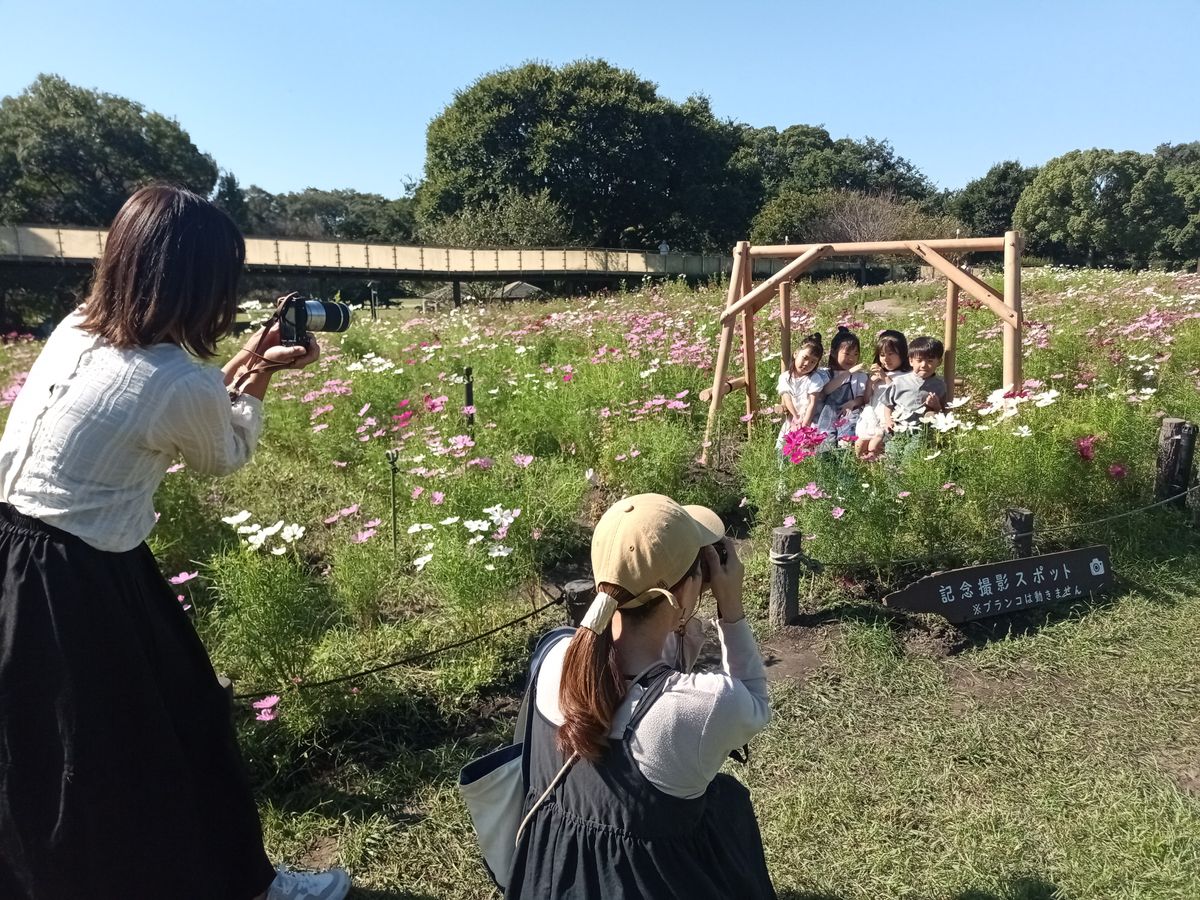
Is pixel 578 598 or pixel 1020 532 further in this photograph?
pixel 1020 532

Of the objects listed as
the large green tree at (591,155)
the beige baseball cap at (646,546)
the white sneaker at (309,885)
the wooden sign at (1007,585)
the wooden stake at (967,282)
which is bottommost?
the white sneaker at (309,885)

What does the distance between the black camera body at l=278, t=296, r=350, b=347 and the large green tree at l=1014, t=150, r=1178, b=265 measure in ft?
133

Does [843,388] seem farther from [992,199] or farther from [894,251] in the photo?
[992,199]

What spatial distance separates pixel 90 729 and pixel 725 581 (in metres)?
1.17

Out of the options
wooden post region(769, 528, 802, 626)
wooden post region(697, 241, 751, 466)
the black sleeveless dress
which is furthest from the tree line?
the black sleeveless dress

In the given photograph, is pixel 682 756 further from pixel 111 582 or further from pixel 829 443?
pixel 829 443

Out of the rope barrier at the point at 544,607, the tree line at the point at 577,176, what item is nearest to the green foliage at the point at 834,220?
the tree line at the point at 577,176

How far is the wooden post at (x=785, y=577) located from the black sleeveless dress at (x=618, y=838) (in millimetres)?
1995

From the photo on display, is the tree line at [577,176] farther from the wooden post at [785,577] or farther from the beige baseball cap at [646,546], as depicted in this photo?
the beige baseball cap at [646,546]

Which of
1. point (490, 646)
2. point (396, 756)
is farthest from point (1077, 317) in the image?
point (396, 756)

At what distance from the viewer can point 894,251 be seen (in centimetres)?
456

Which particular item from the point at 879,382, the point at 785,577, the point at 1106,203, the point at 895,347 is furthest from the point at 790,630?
the point at 1106,203

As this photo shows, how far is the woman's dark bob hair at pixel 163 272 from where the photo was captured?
138 centimetres

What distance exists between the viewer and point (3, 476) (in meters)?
1.42
